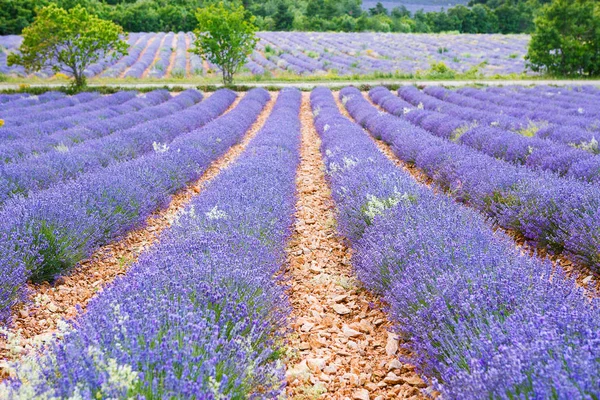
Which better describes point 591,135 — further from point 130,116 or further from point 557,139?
point 130,116

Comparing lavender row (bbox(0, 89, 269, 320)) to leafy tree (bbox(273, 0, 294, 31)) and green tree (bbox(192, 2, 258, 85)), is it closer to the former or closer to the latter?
green tree (bbox(192, 2, 258, 85))

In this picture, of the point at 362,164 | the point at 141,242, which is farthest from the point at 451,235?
the point at 141,242

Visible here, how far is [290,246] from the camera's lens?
441 cm

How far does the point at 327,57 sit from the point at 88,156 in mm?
26591

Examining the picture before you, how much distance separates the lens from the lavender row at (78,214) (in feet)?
10.3

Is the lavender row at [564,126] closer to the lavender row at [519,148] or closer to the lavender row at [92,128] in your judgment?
the lavender row at [519,148]

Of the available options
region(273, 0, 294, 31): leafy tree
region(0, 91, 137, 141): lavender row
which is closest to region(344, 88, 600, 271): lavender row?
region(0, 91, 137, 141): lavender row

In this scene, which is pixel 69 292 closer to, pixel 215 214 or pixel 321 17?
pixel 215 214

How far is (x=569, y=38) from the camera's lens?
2153 cm

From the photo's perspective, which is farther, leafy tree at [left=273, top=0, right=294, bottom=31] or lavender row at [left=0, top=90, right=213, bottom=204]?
leafy tree at [left=273, top=0, right=294, bottom=31]

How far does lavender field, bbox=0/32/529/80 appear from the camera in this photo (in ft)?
83.7

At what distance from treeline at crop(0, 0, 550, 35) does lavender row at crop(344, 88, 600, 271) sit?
138ft

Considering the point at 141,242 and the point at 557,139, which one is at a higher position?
the point at 557,139

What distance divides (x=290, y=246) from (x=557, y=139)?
5.35 meters
